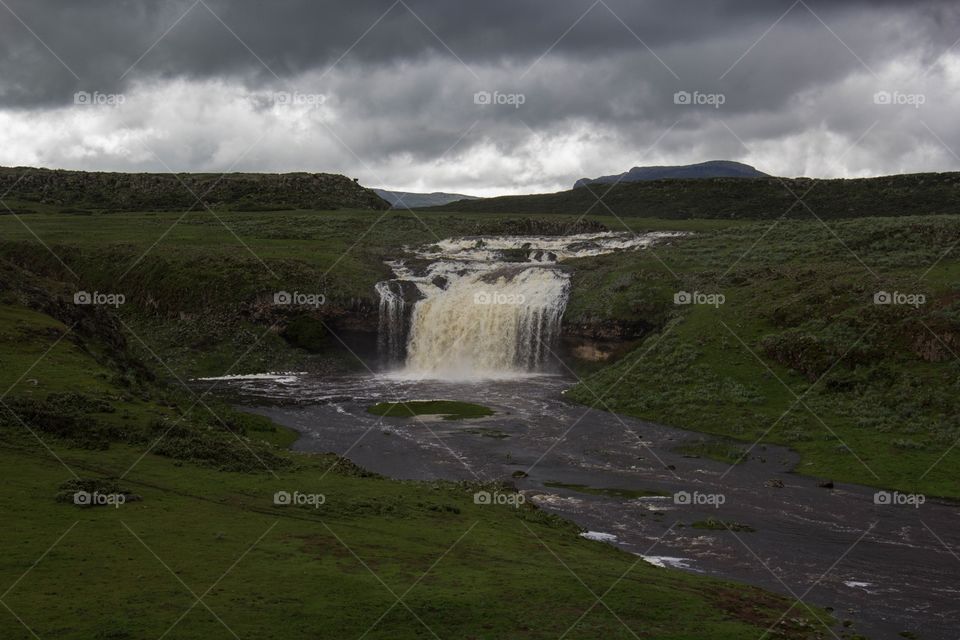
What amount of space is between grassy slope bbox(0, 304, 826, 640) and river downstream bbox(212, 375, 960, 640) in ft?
9.44

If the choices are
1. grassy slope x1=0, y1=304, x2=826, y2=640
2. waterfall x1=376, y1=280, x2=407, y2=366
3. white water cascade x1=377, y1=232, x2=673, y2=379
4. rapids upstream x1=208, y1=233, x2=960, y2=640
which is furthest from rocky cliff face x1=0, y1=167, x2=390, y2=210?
grassy slope x1=0, y1=304, x2=826, y2=640

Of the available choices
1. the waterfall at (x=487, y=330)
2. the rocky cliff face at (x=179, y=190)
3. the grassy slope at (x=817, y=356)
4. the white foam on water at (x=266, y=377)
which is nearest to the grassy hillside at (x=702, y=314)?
the grassy slope at (x=817, y=356)

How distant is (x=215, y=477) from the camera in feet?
95.6

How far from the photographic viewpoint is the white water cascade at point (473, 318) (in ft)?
238

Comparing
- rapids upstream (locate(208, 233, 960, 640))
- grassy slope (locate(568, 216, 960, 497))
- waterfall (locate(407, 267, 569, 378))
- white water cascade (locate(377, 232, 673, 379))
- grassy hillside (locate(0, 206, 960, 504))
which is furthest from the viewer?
white water cascade (locate(377, 232, 673, 379))

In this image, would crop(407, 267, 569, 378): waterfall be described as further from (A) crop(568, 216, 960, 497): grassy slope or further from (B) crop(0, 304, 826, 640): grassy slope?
(B) crop(0, 304, 826, 640): grassy slope

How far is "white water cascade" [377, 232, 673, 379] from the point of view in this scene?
72.4 m

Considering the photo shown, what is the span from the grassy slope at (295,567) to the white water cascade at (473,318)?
4194 centimetres

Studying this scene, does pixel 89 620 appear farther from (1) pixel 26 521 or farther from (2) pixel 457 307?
(2) pixel 457 307

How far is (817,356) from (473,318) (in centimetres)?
3147

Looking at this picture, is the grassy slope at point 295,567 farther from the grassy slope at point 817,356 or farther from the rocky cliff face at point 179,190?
the rocky cliff face at point 179,190

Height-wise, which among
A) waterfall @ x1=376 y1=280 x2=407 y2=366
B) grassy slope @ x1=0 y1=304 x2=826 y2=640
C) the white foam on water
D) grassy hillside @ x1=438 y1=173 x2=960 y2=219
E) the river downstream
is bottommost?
the river downstream

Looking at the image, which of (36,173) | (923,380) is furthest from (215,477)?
(36,173)

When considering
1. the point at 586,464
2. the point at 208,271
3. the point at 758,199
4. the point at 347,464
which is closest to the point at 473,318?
the point at 208,271
